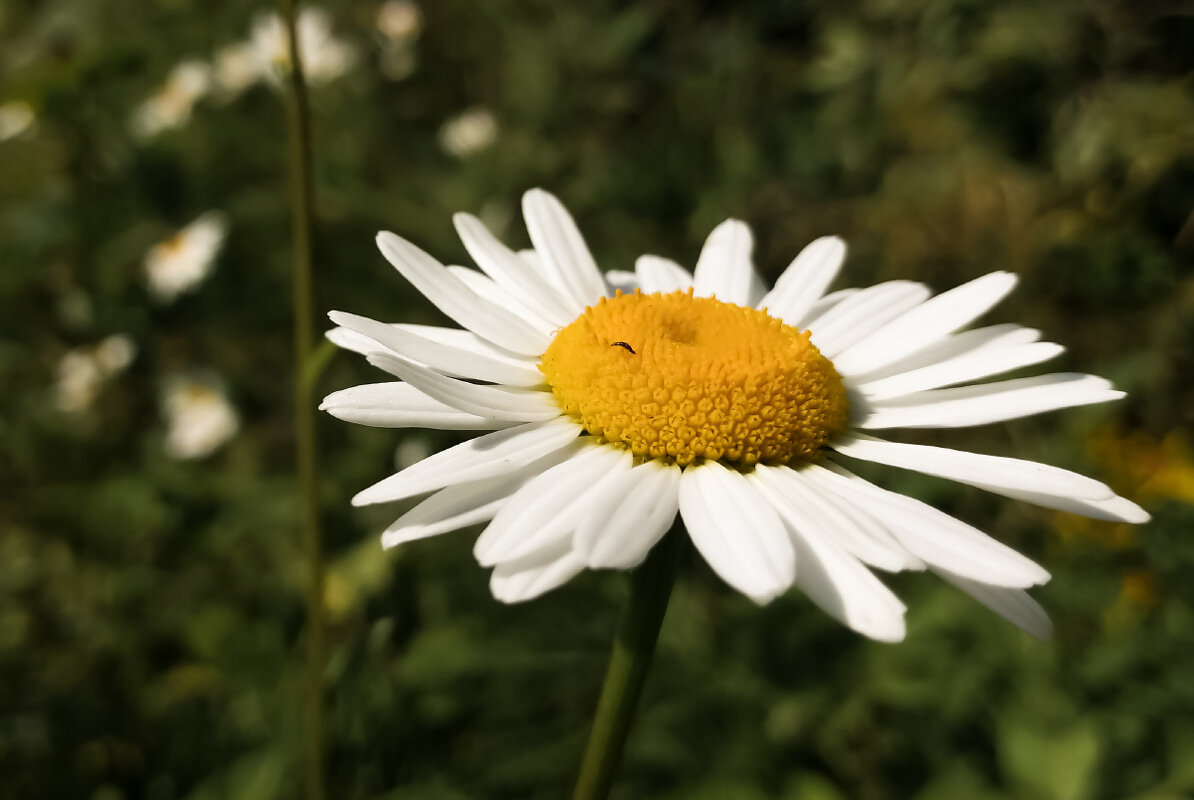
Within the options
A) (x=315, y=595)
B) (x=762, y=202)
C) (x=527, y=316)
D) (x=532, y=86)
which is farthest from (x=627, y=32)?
(x=315, y=595)

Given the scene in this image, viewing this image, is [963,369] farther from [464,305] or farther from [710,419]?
[464,305]

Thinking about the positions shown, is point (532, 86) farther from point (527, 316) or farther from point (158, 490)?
point (527, 316)

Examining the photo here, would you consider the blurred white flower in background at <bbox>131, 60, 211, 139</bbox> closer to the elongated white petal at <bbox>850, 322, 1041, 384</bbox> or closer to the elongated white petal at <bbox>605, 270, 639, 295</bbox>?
Answer: the elongated white petal at <bbox>605, 270, 639, 295</bbox>

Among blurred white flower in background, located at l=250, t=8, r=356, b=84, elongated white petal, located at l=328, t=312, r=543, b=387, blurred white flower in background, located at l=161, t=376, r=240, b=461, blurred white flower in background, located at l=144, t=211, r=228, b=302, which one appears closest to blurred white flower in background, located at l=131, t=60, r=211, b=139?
blurred white flower in background, located at l=250, t=8, r=356, b=84

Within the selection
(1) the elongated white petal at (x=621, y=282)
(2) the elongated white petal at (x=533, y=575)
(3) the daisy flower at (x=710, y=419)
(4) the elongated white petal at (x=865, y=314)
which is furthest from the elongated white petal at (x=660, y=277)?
(2) the elongated white petal at (x=533, y=575)

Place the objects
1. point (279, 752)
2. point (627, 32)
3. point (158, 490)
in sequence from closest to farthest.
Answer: point (279, 752) → point (158, 490) → point (627, 32)

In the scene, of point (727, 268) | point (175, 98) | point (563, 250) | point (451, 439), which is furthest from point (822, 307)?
point (175, 98)
